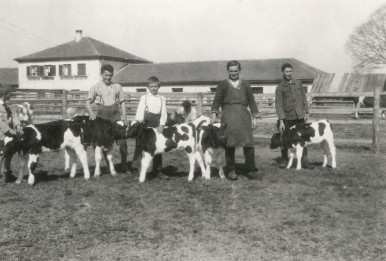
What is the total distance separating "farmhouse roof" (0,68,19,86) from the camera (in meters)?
61.3

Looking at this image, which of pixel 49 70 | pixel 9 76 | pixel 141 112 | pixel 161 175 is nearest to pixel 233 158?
pixel 161 175

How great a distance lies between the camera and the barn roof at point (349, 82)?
35594 millimetres

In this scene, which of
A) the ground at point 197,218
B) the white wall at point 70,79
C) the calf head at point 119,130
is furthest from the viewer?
the white wall at point 70,79

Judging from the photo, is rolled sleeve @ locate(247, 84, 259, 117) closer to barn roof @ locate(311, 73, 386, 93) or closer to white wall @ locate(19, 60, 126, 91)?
barn roof @ locate(311, 73, 386, 93)

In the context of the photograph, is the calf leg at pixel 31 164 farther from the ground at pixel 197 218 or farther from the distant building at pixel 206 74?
the distant building at pixel 206 74

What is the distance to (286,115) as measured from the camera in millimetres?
9602

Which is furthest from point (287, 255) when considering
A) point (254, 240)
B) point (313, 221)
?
point (313, 221)

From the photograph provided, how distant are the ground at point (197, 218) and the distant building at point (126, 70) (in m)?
38.4

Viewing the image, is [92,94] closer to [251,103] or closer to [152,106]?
[152,106]

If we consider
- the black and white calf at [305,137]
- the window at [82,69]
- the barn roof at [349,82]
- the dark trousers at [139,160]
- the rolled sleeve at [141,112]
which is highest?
the window at [82,69]

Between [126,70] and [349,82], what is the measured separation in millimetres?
26385

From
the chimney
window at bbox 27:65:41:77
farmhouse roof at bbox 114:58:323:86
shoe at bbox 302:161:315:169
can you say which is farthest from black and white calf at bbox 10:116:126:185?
window at bbox 27:65:41:77

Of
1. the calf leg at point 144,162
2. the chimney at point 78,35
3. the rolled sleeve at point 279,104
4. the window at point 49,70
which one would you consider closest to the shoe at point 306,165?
the rolled sleeve at point 279,104

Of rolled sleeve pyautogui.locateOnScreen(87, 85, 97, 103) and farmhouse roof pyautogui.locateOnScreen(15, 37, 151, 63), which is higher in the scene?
farmhouse roof pyautogui.locateOnScreen(15, 37, 151, 63)
